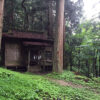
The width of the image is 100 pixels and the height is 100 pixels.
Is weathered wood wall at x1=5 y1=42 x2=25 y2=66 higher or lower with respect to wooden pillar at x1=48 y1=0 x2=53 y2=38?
lower

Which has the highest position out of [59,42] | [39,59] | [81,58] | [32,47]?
[59,42]

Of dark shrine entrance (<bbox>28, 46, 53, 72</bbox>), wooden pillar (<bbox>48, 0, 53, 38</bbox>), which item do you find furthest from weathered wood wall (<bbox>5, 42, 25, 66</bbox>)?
wooden pillar (<bbox>48, 0, 53, 38</bbox>)

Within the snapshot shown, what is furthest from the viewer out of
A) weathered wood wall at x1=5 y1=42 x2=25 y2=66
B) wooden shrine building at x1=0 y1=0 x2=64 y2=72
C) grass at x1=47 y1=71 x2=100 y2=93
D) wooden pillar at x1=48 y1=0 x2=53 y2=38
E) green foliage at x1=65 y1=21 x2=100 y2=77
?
wooden pillar at x1=48 y1=0 x2=53 y2=38

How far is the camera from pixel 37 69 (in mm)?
13672

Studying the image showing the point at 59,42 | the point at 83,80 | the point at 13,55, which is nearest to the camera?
the point at 83,80

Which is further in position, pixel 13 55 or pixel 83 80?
pixel 13 55

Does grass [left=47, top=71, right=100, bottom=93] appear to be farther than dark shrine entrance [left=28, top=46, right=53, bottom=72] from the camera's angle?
No

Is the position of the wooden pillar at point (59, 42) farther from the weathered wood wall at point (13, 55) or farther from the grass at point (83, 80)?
the weathered wood wall at point (13, 55)

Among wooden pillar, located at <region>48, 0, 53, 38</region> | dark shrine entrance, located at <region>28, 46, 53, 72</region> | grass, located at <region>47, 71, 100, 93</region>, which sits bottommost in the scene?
grass, located at <region>47, 71, 100, 93</region>

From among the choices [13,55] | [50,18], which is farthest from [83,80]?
[50,18]

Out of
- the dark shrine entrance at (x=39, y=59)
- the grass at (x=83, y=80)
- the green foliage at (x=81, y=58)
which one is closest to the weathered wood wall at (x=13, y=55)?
the dark shrine entrance at (x=39, y=59)

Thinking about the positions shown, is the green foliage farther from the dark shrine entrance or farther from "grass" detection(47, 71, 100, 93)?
the dark shrine entrance

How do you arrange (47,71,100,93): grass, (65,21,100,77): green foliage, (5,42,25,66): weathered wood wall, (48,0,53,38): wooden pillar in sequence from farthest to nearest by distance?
(48,0,53,38): wooden pillar, (5,42,25,66): weathered wood wall, (65,21,100,77): green foliage, (47,71,100,93): grass

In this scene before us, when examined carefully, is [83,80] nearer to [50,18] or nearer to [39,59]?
[39,59]
